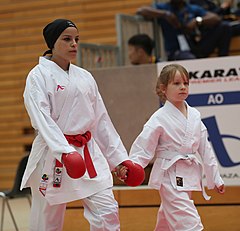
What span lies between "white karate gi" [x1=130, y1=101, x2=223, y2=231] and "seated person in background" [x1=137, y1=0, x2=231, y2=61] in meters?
3.67

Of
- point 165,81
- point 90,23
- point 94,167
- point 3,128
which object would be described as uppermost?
point 165,81

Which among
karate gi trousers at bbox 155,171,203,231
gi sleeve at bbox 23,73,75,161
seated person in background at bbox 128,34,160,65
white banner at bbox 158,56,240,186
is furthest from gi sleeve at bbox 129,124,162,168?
seated person in background at bbox 128,34,160,65

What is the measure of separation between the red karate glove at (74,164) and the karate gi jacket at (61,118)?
0.10 m

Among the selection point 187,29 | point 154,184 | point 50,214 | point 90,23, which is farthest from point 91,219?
point 90,23

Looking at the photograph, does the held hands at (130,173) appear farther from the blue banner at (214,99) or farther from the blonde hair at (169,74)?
the blue banner at (214,99)

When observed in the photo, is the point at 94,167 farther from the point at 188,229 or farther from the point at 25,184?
the point at 188,229

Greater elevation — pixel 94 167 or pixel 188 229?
pixel 94 167

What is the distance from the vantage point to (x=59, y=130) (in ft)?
11.4

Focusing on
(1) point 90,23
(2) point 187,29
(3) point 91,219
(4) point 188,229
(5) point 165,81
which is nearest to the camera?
(3) point 91,219

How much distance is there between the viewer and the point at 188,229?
3.84 metres

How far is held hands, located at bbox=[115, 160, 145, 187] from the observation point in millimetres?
3742

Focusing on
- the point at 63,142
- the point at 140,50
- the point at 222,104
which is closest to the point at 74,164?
the point at 63,142

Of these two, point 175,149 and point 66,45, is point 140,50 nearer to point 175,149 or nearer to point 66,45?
point 175,149

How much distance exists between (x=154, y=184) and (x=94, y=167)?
1.80 ft
